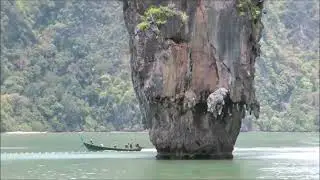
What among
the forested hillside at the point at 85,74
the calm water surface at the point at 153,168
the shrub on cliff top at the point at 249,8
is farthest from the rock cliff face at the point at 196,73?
the forested hillside at the point at 85,74

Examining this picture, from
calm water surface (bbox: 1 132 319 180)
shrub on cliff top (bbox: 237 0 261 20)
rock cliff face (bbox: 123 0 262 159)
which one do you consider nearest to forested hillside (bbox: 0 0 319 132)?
calm water surface (bbox: 1 132 319 180)

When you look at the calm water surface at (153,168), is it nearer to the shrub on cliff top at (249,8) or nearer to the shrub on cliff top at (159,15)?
the shrub on cliff top at (159,15)

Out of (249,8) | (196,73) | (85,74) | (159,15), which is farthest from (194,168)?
(85,74)

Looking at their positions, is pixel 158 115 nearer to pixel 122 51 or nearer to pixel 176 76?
pixel 176 76

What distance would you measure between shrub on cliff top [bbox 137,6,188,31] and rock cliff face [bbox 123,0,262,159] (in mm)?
75

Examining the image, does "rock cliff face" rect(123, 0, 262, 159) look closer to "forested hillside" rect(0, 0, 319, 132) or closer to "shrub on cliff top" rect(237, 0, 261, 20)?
"shrub on cliff top" rect(237, 0, 261, 20)

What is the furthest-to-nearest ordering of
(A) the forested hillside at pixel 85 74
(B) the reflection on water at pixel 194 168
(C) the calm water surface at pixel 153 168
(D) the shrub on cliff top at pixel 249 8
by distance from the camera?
(A) the forested hillside at pixel 85 74 < (D) the shrub on cliff top at pixel 249 8 < (B) the reflection on water at pixel 194 168 < (C) the calm water surface at pixel 153 168

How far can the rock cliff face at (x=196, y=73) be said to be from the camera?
42.0m

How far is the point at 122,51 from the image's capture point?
127500 mm

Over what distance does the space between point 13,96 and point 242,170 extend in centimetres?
8140

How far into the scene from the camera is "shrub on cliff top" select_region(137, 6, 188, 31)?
42.8 m

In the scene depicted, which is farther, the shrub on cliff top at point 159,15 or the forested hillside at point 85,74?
the forested hillside at point 85,74

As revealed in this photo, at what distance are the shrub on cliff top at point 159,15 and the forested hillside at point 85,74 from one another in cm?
6686

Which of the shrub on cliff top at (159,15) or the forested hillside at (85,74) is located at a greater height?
the shrub on cliff top at (159,15)
